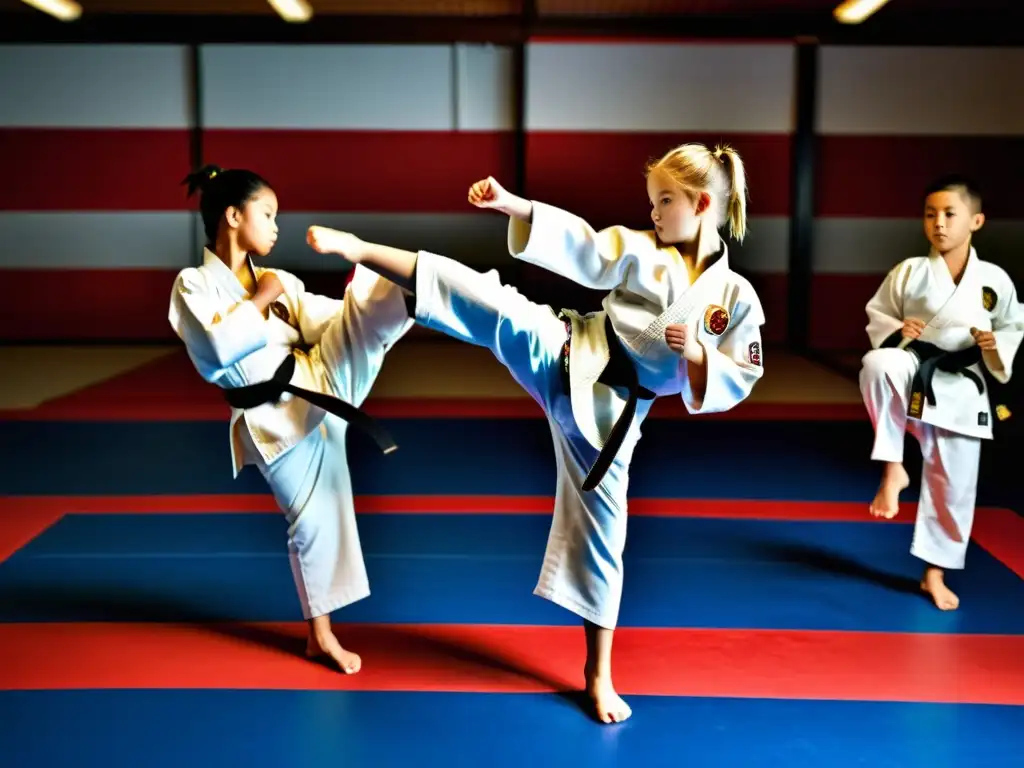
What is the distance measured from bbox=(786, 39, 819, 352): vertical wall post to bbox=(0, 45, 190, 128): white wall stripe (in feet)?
16.9

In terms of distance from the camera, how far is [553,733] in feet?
6.91

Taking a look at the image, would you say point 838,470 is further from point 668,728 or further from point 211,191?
point 211,191

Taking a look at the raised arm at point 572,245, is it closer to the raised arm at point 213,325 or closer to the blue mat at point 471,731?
the raised arm at point 213,325

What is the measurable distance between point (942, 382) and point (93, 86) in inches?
304

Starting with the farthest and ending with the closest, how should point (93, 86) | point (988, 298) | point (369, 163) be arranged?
point (369, 163) → point (93, 86) → point (988, 298)

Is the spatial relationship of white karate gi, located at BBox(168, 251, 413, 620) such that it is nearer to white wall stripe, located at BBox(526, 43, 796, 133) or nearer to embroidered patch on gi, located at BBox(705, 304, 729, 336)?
embroidered patch on gi, located at BBox(705, 304, 729, 336)

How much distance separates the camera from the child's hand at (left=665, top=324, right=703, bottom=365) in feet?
6.53

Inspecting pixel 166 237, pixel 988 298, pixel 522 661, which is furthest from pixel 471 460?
pixel 166 237

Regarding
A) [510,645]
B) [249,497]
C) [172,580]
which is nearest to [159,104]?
[249,497]

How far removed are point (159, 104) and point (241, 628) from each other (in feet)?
22.5

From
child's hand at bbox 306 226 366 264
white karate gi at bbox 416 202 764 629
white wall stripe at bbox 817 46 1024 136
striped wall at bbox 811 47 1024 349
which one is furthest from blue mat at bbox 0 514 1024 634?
white wall stripe at bbox 817 46 1024 136

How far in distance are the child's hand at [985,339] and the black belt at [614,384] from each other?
1.16 meters

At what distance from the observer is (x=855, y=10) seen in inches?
304

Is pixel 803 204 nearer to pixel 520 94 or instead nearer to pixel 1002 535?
pixel 520 94
